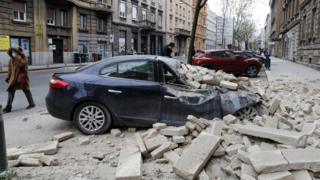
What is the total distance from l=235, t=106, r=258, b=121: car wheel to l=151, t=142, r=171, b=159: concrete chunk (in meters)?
2.08

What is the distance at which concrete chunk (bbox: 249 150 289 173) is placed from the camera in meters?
3.79

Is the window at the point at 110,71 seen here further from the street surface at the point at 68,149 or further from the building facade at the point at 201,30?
the building facade at the point at 201,30

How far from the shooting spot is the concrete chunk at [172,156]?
15.3ft

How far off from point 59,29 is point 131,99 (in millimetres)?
28281

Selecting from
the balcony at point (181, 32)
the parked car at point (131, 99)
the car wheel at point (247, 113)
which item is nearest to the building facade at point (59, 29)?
the parked car at point (131, 99)

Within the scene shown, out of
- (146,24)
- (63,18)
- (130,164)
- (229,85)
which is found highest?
(146,24)

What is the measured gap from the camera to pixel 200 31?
296 ft

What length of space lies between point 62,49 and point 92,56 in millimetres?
4081

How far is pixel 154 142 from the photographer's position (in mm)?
5125

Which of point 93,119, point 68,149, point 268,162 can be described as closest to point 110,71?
point 93,119

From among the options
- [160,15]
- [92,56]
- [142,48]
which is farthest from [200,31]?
[92,56]

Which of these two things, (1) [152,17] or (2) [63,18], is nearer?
(2) [63,18]

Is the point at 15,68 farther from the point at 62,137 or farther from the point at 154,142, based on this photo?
Result: the point at 154,142

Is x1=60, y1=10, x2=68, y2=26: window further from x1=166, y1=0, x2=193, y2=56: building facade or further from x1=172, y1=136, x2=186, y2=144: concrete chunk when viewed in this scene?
x1=172, y1=136, x2=186, y2=144: concrete chunk
